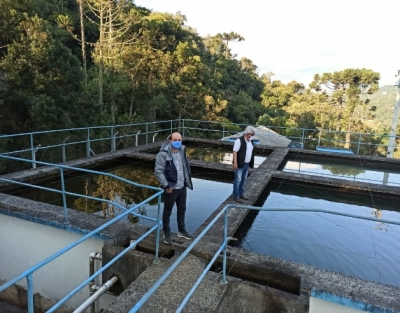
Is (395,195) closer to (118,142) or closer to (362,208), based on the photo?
(362,208)

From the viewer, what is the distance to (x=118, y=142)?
17.8m

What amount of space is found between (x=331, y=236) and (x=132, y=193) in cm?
414

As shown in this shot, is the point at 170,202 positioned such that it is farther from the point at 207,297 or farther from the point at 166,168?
the point at 207,297

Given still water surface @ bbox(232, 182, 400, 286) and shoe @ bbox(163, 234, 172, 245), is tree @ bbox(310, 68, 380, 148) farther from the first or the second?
shoe @ bbox(163, 234, 172, 245)

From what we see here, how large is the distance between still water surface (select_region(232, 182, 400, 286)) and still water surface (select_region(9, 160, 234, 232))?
38.7 inches

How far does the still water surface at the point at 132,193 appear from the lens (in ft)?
19.3

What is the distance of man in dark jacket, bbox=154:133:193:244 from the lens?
Answer: 3.80m

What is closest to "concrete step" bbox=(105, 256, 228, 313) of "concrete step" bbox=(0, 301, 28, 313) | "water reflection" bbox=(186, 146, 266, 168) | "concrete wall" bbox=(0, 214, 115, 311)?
"concrete wall" bbox=(0, 214, 115, 311)

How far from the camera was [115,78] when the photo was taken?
1914 centimetres

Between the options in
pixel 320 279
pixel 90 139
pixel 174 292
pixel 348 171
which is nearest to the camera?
pixel 174 292

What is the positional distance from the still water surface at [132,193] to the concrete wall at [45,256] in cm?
126

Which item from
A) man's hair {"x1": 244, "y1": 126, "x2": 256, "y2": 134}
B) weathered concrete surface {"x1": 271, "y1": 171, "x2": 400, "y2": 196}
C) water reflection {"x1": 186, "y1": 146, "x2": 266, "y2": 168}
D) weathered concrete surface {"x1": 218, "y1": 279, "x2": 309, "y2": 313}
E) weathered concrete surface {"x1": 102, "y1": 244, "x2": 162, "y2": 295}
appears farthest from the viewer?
water reflection {"x1": 186, "y1": 146, "x2": 266, "y2": 168}

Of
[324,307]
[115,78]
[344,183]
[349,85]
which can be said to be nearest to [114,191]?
[324,307]

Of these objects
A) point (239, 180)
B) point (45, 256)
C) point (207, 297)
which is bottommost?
point (45, 256)
